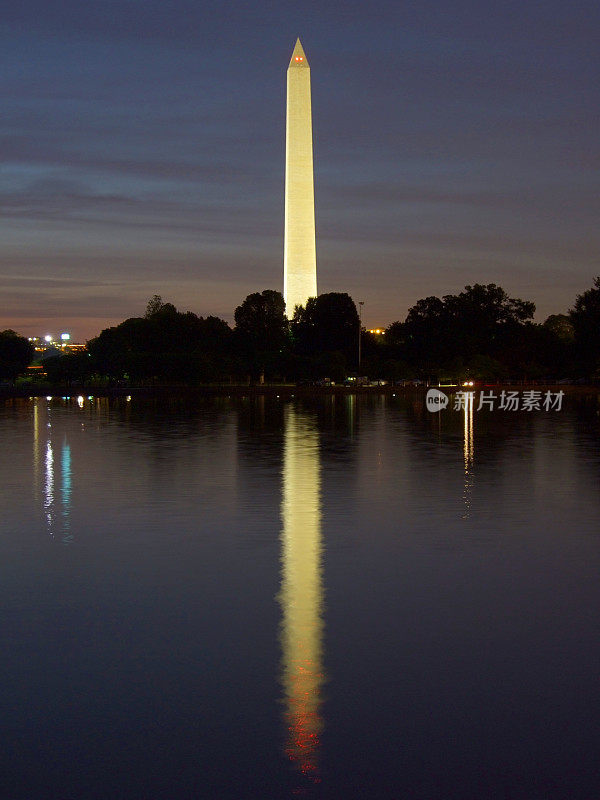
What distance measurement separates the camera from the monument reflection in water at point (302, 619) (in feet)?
21.4

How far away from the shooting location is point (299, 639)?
873 centimetres

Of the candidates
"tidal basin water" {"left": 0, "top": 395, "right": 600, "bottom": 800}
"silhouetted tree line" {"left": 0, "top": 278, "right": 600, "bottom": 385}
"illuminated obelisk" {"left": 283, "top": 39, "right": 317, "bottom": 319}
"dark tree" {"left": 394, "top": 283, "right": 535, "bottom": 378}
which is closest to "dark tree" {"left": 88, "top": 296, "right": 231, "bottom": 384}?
"silhouetted tree line" {"left": 0, "top": 278, "right": 600, "bottom": 385}

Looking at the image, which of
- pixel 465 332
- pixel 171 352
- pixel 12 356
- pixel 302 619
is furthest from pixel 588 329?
pixel 302 619

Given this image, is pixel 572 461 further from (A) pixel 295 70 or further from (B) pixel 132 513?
(A) pixel 295 70

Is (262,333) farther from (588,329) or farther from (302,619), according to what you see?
(302,619)

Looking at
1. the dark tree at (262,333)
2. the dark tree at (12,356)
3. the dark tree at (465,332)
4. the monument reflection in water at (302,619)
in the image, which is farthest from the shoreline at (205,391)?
the monument reflection in water at (302,619)

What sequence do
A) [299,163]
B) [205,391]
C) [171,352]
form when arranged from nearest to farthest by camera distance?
[205,391]
[171,352]
[299,163]

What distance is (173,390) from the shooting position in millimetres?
94938

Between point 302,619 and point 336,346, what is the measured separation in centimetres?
10879

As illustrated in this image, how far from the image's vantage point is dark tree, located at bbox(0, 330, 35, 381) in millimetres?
118500

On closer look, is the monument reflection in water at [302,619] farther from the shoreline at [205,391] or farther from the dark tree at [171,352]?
the dark tree at [171,352]

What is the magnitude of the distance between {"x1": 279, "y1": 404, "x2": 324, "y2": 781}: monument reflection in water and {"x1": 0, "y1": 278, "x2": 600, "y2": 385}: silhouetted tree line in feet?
264

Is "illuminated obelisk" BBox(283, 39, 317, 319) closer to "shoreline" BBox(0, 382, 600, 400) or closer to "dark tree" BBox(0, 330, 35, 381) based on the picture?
"shoreline" BBox(0, 382, 600, 400)

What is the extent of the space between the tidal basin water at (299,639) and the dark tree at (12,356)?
101573 mm
